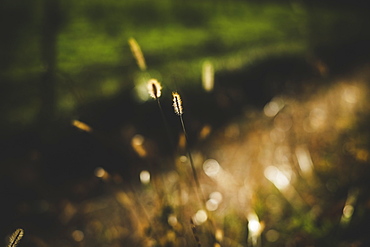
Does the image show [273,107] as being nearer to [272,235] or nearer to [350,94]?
[350,94]

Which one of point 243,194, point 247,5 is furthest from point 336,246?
point 247,5

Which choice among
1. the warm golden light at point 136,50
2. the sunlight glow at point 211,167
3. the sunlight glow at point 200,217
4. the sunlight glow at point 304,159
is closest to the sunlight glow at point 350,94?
the sunlight glow at point 304,159

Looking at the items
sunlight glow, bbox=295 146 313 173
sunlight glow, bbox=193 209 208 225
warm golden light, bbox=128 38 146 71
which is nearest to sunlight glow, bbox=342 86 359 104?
sunlight glow, bbox=295 146 313 173

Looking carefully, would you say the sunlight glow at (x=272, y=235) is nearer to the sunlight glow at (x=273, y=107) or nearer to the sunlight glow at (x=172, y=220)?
the sunlight glow at (x=172, y=220)

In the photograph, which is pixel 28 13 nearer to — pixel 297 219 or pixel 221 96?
pixel 221 96

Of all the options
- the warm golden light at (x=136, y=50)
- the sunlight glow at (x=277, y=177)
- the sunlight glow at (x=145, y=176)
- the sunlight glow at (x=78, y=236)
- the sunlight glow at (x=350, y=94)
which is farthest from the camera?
the sunlight glow at (x=350, y=94)

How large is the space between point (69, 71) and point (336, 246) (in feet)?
8.63

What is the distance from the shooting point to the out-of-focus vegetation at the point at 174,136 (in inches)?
60.2

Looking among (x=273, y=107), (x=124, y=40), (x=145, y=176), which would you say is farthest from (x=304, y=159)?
(x=124, y=40)

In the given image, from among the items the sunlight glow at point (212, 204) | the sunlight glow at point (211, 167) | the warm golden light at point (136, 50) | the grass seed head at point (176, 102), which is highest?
the sunlight glow at point (211, 167)

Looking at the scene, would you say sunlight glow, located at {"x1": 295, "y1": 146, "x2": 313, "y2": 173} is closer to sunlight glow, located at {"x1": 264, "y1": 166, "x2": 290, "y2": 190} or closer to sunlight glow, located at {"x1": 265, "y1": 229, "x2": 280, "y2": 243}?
sunlight glow, located at {"x1": 264, "y1": 166, "x2": 290, "y2": 190}

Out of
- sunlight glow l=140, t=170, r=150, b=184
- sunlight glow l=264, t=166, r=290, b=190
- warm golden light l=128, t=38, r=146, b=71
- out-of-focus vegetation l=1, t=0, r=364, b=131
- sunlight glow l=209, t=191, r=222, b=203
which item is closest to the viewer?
warm golden light l=128, t=38, r=146, b=71

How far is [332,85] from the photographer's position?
332 cm

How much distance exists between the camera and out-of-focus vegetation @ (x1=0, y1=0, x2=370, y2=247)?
1.53m
